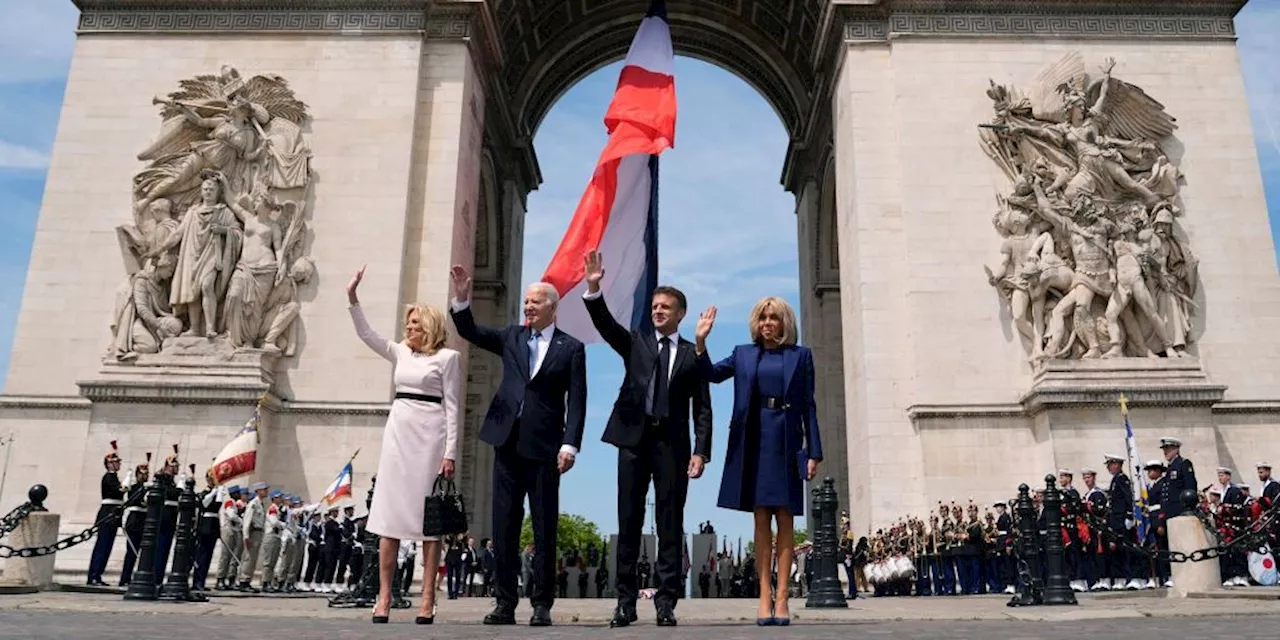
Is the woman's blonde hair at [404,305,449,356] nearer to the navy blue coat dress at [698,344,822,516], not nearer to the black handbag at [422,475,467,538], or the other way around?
the black handbag at [422,475,467,538]

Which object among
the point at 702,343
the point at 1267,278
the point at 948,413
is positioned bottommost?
the point at 702,343

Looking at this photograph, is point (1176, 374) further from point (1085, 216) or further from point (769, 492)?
point (769, 492)

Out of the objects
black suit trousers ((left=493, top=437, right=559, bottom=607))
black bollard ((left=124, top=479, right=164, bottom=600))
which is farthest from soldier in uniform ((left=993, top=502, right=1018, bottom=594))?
black bollard ((left=124, top=479, right=164, bottom=600))

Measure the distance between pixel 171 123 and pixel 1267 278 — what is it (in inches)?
798

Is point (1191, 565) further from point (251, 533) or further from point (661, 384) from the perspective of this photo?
point (251, 533)

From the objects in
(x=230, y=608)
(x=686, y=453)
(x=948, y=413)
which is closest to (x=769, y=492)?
(x=686, y=453)

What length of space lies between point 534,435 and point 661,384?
93cm

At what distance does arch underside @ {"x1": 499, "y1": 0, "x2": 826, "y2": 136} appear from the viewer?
26.5 m

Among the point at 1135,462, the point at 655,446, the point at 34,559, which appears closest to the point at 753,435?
the point at 655,446

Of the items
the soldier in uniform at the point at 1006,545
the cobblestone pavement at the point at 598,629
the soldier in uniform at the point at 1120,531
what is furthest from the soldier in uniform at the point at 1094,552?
the cobblestone pavement at the point at 598,629

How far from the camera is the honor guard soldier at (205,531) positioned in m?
12.9

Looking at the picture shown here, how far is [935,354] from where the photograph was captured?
17.5 meters

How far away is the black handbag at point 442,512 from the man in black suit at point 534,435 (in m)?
0.26

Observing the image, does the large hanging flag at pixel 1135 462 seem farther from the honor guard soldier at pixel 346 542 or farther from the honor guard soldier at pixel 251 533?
the honor guard soldier at pixel 251 533
